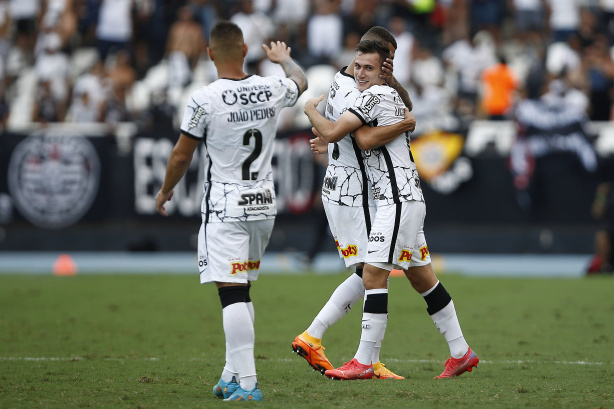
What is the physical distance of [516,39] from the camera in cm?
2055

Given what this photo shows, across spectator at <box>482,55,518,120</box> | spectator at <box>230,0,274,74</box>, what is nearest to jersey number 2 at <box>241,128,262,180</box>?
spectator at <box>482,55,518,120</box>

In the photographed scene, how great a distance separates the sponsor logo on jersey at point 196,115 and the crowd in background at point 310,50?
1204cm

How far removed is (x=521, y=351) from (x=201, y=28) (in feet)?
48.0

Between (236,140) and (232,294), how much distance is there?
0.97 meters

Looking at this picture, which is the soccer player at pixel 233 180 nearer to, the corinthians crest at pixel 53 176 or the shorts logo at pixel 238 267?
the shorts logo at pixel 238 267

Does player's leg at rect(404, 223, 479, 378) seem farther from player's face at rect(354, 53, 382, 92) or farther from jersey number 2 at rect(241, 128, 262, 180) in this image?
jersey number 2 at rect(241, 128, 262, 180)

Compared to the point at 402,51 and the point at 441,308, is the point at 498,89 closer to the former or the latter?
the point at 402,51

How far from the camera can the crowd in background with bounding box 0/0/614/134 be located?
18.6 m

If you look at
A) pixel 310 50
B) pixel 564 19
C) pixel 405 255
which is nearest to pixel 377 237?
pixel 405 255

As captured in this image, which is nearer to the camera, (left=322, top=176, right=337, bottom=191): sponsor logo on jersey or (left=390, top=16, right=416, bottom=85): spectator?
(left=322, top=176, right=337, bottom=191): sponsor logo on jersey

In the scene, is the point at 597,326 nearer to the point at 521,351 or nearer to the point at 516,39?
the point at 521,351

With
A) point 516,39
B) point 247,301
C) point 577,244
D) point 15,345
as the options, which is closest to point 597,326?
point 247,301

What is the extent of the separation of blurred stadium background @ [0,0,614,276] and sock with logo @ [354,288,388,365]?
8.33 metres

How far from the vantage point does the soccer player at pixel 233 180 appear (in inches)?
229
